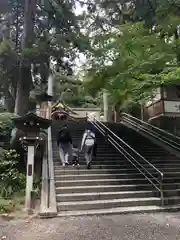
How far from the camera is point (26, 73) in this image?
11.5m

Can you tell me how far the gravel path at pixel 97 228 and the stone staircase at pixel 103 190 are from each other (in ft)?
1.55

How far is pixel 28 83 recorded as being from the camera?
11.6 meters

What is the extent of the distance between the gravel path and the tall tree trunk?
23.6 ft

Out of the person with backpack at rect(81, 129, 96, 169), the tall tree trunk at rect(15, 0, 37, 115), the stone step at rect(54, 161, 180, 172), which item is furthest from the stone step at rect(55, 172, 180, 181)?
the tall tree trunk at rect(15, 0, 37, 115)

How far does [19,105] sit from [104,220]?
789cm

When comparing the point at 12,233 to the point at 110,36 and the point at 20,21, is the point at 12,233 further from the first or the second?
the point at 20,21

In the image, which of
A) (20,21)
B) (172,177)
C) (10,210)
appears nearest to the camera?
(10,210)

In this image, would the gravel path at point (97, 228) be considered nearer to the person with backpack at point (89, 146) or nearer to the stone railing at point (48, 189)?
the stone railing at point (48, 189)

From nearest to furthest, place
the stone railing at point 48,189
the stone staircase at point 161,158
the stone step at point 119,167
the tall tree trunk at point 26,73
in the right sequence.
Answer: the stone railing at point 48,189 → the stone staircase at point 161,158 → the stone step at point 119,167 → the tall tree trunk at point 26,73

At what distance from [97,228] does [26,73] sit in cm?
873

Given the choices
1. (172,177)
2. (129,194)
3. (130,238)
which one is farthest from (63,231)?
(172,177)

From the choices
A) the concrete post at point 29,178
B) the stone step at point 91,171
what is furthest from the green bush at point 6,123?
the stone step at point 91,171

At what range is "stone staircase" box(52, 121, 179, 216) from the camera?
606 centimetres

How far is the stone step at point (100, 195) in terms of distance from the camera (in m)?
6.44
